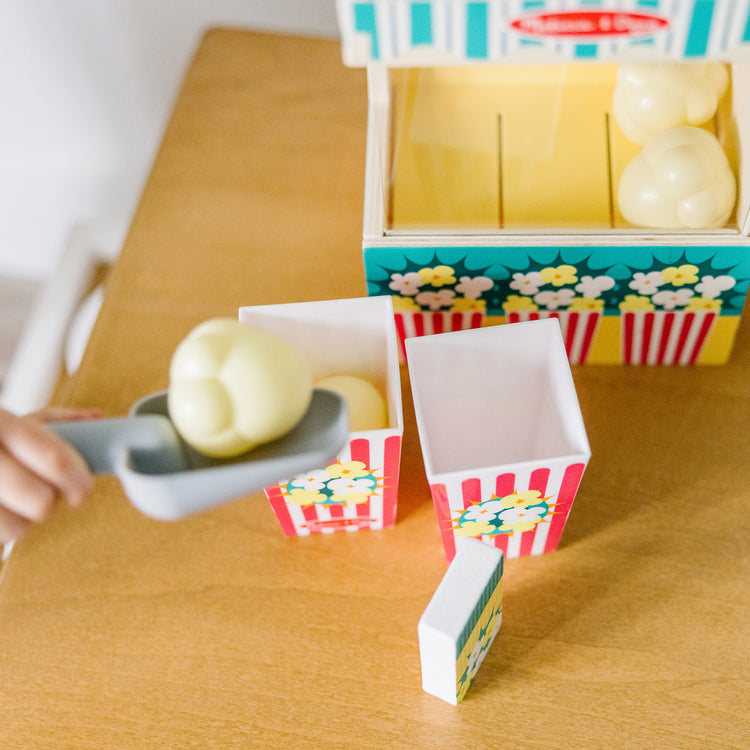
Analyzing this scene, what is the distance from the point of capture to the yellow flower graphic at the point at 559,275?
0.59 metres

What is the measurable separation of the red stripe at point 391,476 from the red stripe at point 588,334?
212 mm

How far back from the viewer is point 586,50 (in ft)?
1.40

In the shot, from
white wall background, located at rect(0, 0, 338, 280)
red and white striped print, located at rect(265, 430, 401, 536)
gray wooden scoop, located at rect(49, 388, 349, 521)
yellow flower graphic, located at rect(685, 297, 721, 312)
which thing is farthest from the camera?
white wall background, located at rect(0, 0, 338, 280)

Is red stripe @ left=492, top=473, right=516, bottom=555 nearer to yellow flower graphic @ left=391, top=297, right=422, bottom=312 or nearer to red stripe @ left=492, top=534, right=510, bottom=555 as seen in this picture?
red stripe @ left=492, top=534, right=510, bottom=555

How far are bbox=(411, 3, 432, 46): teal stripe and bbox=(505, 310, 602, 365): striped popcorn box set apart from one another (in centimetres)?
27

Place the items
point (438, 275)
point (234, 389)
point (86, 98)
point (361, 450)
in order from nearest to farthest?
point (234, 389) → point (361, 450) → point (438, 275) → point (86, 98)

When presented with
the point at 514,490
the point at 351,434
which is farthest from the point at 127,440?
the point at 514,490

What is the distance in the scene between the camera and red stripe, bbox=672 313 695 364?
627 millimetres

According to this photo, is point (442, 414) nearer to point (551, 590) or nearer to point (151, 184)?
point (551, 590)

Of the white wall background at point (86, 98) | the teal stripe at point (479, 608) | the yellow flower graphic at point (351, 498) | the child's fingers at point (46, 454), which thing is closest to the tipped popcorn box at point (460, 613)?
the teal stripe at point (479, 608)

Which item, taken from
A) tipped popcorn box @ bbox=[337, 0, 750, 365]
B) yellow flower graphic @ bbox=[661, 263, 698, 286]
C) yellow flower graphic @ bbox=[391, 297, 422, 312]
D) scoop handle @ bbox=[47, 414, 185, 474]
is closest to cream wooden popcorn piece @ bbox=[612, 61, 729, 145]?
tipped popcorn box @ bbox=[337, 0, 750, 365]

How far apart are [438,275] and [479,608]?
259mm

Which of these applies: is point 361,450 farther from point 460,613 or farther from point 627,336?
point 627,336

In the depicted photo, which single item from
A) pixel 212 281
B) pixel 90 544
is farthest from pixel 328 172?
pixel 90 544
